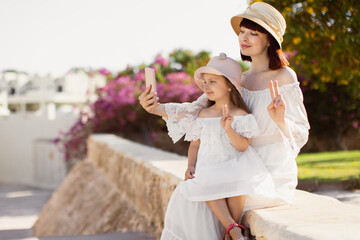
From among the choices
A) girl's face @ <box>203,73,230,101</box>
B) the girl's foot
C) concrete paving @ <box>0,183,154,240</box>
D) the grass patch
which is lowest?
concrete paving @ <box>0,183,154,240</box>

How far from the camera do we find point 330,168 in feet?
23.9

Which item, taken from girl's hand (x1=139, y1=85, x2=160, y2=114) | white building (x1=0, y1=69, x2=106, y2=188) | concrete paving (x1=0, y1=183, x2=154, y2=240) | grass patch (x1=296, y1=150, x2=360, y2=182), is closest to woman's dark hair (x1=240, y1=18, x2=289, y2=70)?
girl's hand (x1=139, y1=85, x2=160, y2=114)

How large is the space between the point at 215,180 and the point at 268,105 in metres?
0.54

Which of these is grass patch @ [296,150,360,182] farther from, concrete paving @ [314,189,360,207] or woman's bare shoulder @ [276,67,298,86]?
woman's bare shoulder @ [276,67,298,86]

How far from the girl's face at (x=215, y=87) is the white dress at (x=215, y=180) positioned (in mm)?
133

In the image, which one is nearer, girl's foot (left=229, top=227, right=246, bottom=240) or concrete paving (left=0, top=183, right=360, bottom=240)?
girl's foot (left=229, top=227, right=246, bottom=240)

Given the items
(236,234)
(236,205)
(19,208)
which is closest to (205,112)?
(236,205)

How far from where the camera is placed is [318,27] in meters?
6.23

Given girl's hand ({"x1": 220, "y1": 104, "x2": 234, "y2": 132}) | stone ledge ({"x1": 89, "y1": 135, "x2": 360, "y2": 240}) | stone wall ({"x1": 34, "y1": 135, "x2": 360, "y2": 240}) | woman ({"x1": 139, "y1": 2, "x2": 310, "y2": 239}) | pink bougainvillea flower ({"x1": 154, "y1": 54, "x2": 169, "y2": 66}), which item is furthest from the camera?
pink bougainvillea flower ({"x1": 154, "y1": 54, "x2": 169, "y2": 66})

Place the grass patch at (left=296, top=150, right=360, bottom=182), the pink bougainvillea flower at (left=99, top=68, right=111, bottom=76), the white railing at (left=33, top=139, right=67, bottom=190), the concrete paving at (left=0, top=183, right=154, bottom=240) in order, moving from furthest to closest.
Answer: the white railing at (left=33, top=139, right=67, bottom=190)
the pink bougainvillea flower at (left=99, top=68, right=111, bottom=76)
the concrete paving at (left=0, top=183, right=154, bottom=240)
the grass patch at (left=296, top=150, right=360, bottom=182)

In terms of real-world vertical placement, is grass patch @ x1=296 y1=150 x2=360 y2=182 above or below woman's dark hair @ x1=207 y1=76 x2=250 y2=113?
below

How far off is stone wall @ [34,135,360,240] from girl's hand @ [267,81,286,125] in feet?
1.60

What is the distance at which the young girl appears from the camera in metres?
2.55

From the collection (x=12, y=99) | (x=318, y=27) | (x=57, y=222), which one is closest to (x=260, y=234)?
(x=318, y=27)
